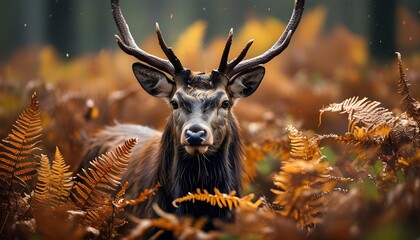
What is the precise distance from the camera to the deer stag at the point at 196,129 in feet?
19.1

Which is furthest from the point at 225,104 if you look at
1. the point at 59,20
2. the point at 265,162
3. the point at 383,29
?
the point at 59,20

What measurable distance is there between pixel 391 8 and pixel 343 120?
6.90 meters

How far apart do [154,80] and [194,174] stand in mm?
1018

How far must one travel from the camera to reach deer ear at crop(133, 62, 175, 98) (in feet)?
20.8

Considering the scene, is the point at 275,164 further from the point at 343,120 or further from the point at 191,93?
the point at 191,93

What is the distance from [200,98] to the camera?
589 centimetres

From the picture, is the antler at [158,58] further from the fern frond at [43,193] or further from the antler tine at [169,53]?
the fern frond at [43,193]

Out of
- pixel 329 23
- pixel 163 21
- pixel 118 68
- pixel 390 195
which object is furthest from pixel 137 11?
pixel 390 195

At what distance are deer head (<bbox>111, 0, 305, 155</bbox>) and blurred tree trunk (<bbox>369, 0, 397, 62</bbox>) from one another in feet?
33.5

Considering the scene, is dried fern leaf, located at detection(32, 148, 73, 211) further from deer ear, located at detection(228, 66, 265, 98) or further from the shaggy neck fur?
deer ear, located at detection(228, 66, 265, 98)

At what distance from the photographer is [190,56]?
50.6ft

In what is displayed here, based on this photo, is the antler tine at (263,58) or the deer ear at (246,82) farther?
the deer ear at (246,82)

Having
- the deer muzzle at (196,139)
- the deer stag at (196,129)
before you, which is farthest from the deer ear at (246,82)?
the deer muzzle at (196,139)

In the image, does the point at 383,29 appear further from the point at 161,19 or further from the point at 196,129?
the point at 161,19
